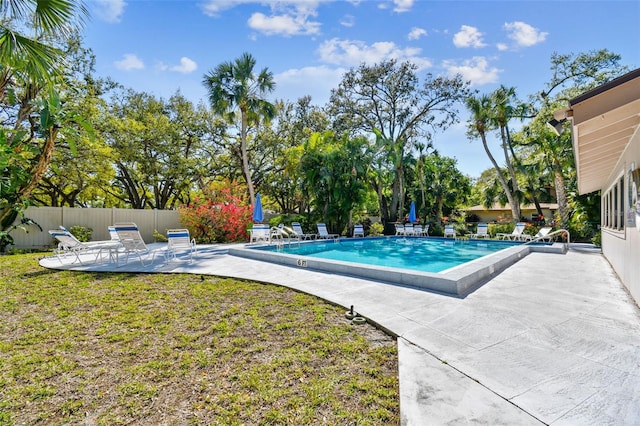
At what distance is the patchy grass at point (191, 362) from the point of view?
2.35m

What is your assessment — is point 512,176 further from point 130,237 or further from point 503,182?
point 130,237

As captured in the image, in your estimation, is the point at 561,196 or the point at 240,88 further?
the point at 240,88

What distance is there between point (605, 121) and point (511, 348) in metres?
3.57

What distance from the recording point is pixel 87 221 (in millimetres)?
15102

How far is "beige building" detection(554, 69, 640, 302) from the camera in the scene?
3.23 m

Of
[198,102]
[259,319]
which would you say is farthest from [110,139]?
[259,319]

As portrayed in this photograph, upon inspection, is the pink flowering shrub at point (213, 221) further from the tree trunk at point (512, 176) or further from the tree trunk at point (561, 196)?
the tree trunk at point (561, 196)

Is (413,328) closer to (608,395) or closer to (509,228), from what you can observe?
(608,395)

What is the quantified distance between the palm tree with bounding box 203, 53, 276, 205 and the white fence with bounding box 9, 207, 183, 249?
6.81 meters

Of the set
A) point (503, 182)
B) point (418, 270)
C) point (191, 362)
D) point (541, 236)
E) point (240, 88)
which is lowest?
point (191, 362)

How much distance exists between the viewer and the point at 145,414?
2.31 meters

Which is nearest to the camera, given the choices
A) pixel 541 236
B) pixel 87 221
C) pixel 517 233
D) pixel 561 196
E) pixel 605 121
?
pixel 605 121

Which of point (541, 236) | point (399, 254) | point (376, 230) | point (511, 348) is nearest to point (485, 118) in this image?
point (541, 236)

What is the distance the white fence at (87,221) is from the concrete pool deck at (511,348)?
13.3 m
